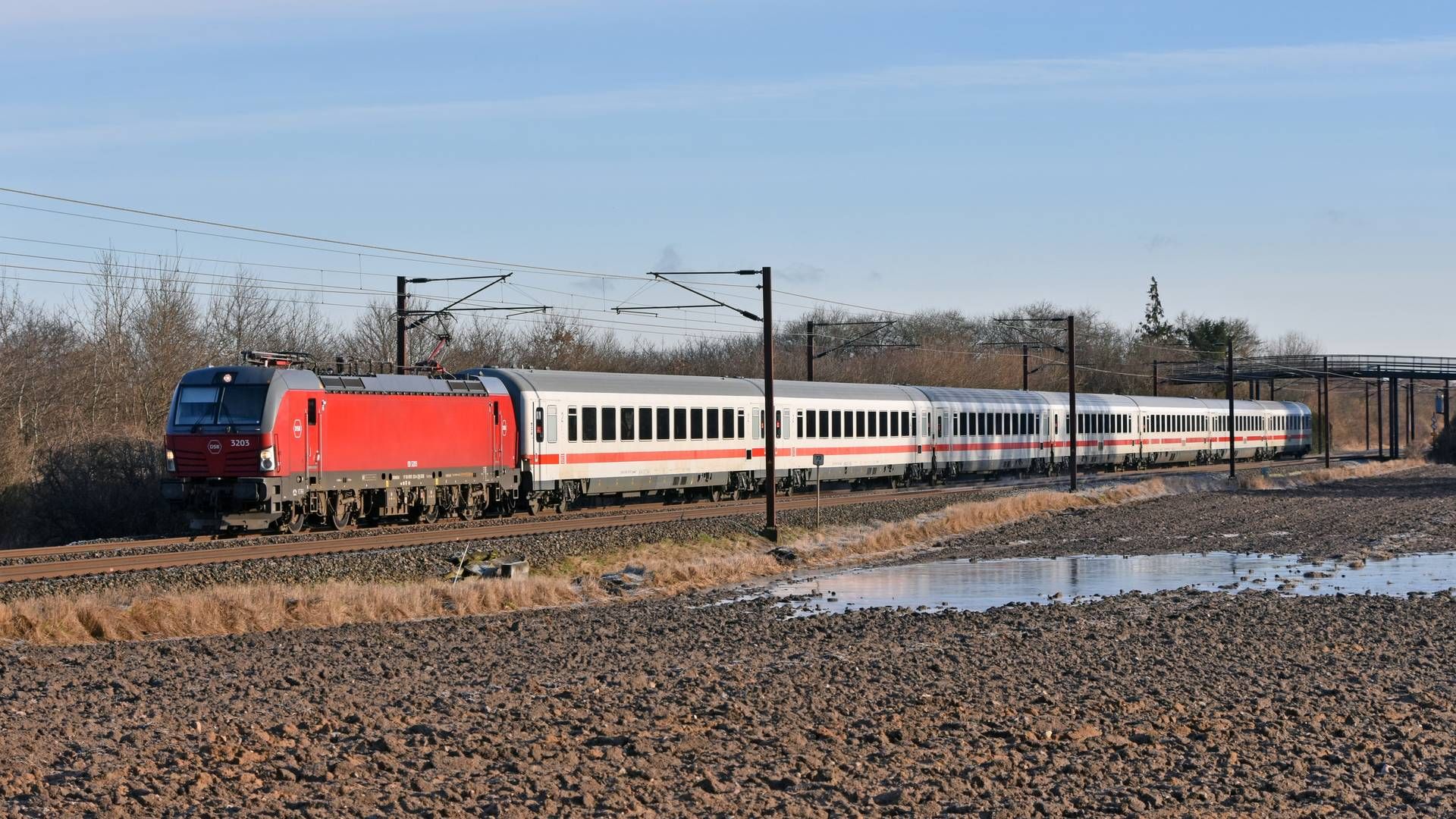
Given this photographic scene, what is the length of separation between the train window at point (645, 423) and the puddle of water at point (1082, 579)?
11.5 metres

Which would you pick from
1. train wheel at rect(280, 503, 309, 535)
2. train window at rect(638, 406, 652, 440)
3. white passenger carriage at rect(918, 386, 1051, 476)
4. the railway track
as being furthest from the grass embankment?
white passenger carriage at rect(918, 386, 1051, 476)

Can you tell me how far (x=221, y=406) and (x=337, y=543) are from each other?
3.50 meters

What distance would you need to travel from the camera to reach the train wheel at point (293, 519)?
29047mm

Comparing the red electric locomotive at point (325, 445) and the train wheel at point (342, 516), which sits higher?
the red electric locomotive at point (325, 445)

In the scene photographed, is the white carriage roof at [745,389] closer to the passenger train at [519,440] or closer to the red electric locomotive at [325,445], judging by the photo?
the passenger train at [519,440]

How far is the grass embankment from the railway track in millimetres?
3371

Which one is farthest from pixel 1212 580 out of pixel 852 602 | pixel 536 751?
pixel 536 751

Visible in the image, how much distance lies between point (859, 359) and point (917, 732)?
83.8m

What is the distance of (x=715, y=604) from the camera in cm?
2139

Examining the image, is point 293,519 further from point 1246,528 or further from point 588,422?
point 1246,528

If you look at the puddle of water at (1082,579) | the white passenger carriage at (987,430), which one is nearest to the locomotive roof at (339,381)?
the puddle of water at (1082,579)

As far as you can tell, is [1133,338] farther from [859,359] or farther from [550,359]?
[550,359]

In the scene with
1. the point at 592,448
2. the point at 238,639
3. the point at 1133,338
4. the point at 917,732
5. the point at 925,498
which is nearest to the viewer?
the point at 917,732

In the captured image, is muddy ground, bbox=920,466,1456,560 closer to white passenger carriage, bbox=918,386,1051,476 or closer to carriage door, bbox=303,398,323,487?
white passenger carriage, bbox=918,386,1051,476
